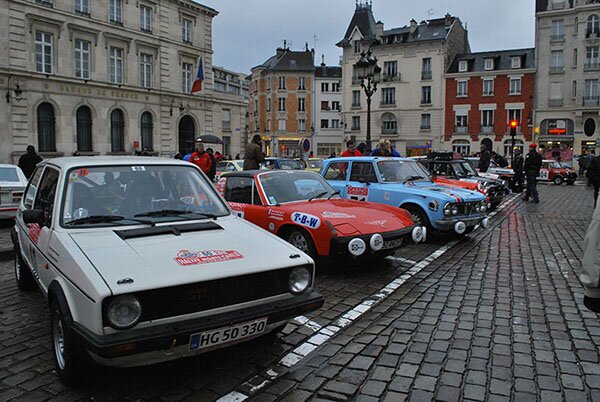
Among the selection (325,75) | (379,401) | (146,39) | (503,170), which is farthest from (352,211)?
(325,75)

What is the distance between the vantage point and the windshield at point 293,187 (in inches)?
289

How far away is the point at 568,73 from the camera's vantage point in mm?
46031

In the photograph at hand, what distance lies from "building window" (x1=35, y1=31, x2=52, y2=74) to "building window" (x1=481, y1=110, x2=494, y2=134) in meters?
40.0

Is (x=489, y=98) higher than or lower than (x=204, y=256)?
higher

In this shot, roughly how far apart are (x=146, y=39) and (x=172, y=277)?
3439cm

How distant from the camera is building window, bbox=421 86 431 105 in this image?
5247 cm

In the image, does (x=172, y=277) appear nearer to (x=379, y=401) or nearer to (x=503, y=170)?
(x=379, y=401)

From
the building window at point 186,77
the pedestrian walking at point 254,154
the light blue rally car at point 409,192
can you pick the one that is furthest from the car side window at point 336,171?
the building window at point 186,77

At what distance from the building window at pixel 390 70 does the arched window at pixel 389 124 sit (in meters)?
4.14

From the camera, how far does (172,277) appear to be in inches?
127

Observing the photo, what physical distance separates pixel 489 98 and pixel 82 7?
3839 centimetres

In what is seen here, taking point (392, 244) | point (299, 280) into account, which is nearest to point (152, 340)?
point (299, 280)

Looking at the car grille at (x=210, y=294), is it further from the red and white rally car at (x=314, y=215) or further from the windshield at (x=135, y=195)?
the red and white rally car at (x=314, y=215)

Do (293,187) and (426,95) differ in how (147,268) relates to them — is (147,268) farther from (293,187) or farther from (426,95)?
(426,95)
